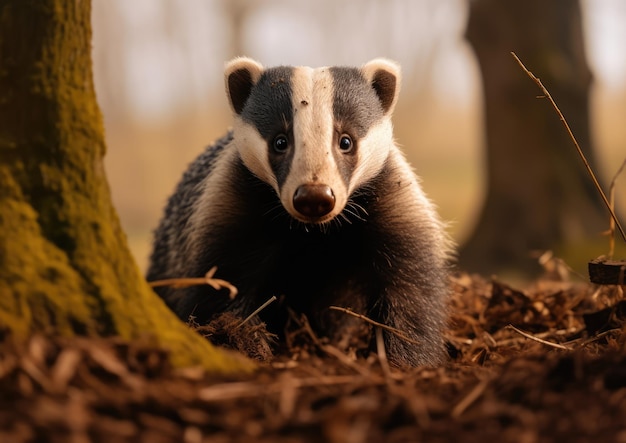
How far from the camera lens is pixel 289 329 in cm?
315

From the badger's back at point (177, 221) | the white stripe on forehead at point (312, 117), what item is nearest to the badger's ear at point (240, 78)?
the white stripe on forehead at point (312, 117)

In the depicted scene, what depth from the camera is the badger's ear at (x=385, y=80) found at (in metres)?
3.21

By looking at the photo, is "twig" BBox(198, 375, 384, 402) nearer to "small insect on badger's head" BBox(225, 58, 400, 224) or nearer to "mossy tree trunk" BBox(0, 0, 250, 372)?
"mossy tree trunk" BBox(0, 0, 250, 372)

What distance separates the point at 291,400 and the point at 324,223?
1.54 meters

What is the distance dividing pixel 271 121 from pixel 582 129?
435cm

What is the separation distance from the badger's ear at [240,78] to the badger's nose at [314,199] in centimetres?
85

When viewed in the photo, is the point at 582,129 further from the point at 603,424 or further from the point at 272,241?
the point at 603,424

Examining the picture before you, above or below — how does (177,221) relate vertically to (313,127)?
below

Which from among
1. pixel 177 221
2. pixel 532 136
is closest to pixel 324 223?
pixel 177 221

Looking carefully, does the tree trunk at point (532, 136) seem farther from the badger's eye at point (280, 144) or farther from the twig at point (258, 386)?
the twig at point (258, 386)

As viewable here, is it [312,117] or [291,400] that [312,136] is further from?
[291,400]

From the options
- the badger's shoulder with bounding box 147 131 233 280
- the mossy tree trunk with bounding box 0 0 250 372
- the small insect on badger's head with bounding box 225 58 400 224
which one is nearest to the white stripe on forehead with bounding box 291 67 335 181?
the small insect on badger's head with bounding box 225 58 400 224

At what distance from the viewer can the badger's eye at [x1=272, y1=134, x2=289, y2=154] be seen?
9.32ft

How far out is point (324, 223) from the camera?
9.63ft
